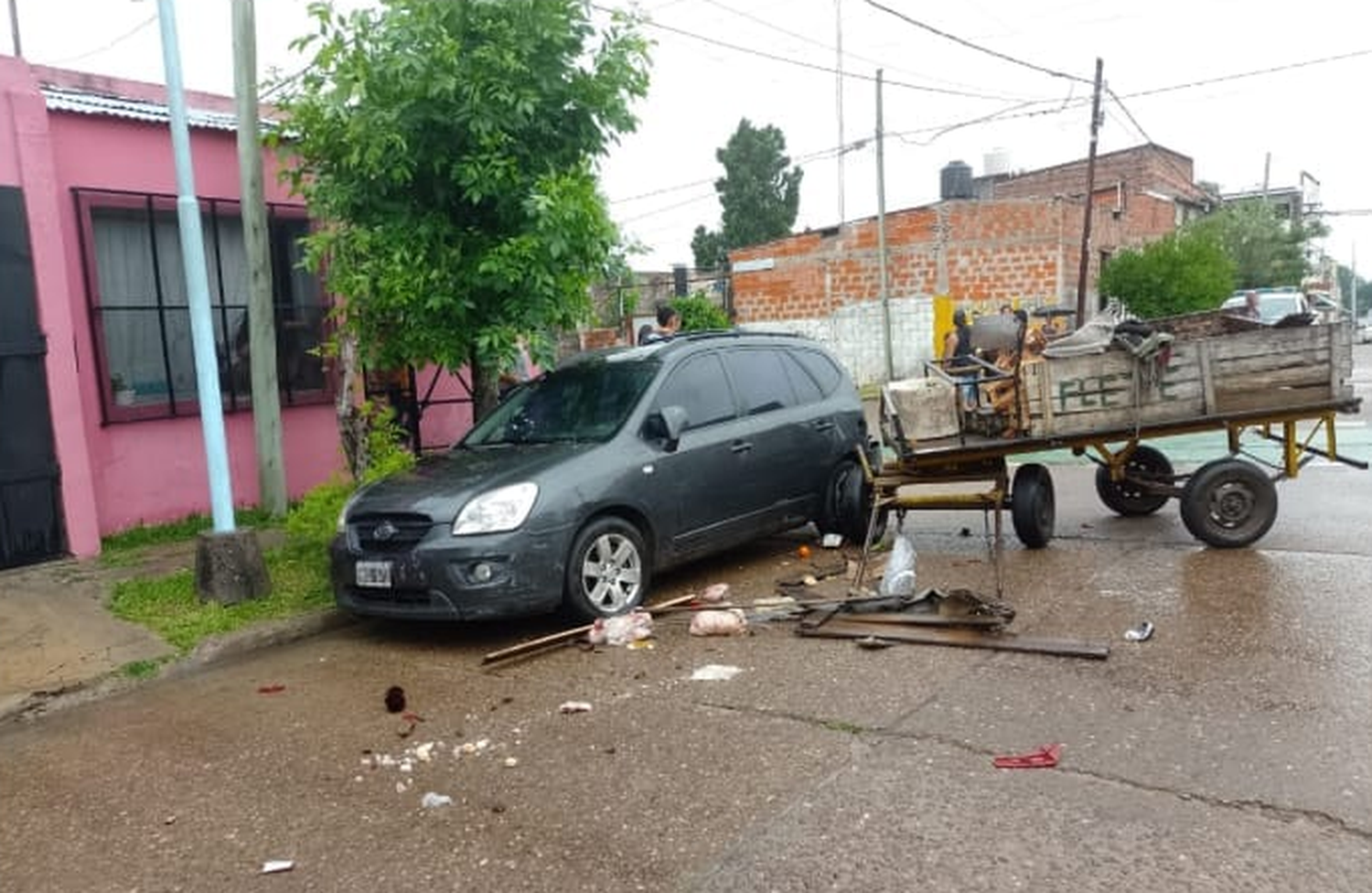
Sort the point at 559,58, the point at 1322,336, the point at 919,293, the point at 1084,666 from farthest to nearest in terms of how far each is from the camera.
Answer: the point at 919,293 → the point at 559,58 → the point at 1322,336 → the point at 1084,666

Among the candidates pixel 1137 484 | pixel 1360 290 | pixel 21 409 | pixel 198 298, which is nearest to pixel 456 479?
pixel 198 298

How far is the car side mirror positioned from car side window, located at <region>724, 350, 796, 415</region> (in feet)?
3.13

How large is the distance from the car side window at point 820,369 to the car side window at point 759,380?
33 centimetres

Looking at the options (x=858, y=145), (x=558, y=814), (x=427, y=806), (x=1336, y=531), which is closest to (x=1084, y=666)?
(x=558, y=814)

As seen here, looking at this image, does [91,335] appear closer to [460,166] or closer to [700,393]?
[460,166]

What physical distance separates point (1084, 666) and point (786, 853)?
230 centimetres

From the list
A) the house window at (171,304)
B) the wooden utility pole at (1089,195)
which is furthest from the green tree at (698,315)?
the house window at (171,304)

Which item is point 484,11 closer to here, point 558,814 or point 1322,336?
Result: point 558,814

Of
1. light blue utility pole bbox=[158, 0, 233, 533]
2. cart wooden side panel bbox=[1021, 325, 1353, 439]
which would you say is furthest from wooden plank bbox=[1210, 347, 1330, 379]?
light blue utility pole bbox=[158, 0, 233, 533]

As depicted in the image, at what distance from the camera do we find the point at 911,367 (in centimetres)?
2369

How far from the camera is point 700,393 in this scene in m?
7.14

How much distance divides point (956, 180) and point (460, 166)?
2269 cm

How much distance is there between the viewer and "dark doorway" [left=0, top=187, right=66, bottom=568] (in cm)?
767

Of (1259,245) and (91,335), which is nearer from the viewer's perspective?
(91,335)
